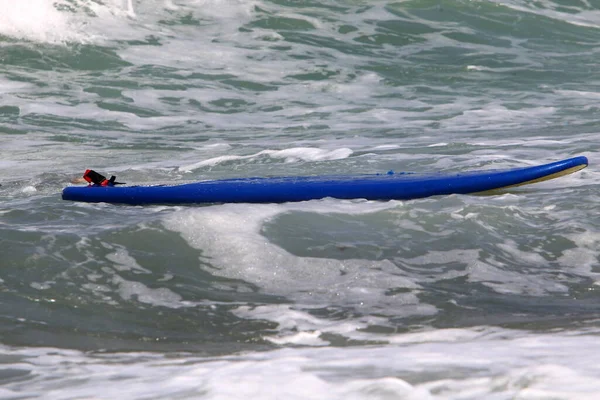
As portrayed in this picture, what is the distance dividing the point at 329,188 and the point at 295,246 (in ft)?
3.21

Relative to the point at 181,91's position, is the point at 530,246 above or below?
below

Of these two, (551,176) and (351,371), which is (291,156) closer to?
(551,176)

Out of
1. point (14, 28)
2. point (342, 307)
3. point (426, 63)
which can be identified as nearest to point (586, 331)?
point (342, 307)

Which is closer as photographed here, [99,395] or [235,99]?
[99,395]

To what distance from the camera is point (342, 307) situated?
3.59 m

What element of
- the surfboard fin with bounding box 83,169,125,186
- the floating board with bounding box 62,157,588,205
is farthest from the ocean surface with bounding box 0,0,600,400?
the surfboard fin with bounding box 83,169,125,186

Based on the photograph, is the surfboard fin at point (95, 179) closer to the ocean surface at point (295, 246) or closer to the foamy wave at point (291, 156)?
the ocean surface at point (295, 246)

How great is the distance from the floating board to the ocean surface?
0.37ft

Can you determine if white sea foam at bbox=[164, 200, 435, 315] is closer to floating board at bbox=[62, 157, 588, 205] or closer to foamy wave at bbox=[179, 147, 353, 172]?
floating board at bbox=[62, 157, 588, 205]

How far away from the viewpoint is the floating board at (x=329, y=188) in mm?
5270

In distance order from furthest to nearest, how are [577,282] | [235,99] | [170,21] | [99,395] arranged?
1. [170,21]
2. [235,99]
3. [577,282]
4. [99,395]

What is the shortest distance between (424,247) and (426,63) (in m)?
8.14

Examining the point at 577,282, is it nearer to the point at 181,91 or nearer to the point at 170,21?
the point at 181,91

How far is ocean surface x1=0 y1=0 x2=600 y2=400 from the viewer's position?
2.73 m
